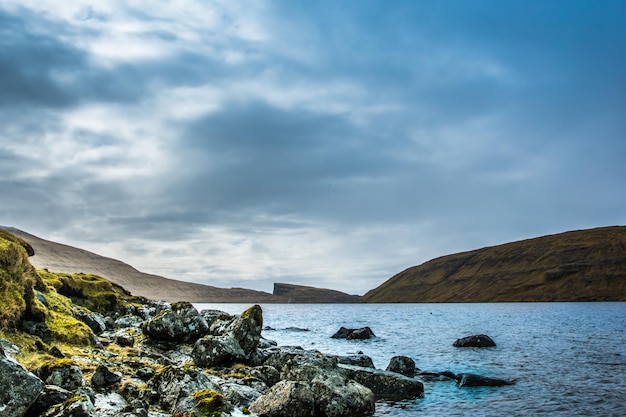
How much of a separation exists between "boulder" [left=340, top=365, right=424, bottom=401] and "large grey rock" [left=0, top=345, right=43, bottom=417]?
59.8 ft

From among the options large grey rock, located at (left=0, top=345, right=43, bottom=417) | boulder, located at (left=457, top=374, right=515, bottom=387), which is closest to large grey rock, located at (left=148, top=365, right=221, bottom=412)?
large grey rock, located at (left=0, top=345, right=43, bottom=417)

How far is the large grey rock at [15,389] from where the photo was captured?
1268 centimetres

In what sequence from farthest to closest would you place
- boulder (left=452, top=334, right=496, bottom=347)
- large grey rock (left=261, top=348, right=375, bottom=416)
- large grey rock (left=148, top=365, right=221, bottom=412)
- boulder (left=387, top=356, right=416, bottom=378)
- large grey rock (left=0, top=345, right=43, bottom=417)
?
boulder (left=452, top=334, right=496, bottom=347), boulder (left=387, top=356, right=416, bottom=378), large grey rock (left=261, top=348, right=375, bottom=416), large grey rock (left=148, top=365, right=221, bottom=412), large grey rock (left=0, top=345, right=43, bottom=417)

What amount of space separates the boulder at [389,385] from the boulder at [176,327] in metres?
12.4

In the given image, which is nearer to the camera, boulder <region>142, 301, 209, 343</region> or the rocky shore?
the rocky shore

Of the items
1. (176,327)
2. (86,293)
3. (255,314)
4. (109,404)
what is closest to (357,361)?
(255,314)

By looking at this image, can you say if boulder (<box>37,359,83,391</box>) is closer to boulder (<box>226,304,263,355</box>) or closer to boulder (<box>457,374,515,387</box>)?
boulder (<box>226,304,263,355</box>)

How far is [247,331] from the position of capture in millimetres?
30203

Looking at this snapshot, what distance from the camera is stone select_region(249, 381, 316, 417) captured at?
63.6 feet

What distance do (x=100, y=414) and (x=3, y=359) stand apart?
10.6ft

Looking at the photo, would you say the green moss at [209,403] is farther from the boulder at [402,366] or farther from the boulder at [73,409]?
the boulder at [402,366]

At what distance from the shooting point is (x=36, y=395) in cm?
1326

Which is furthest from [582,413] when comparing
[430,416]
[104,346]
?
[104,346]

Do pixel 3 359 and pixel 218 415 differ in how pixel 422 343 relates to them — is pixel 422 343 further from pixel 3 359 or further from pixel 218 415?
pixel 3 359
